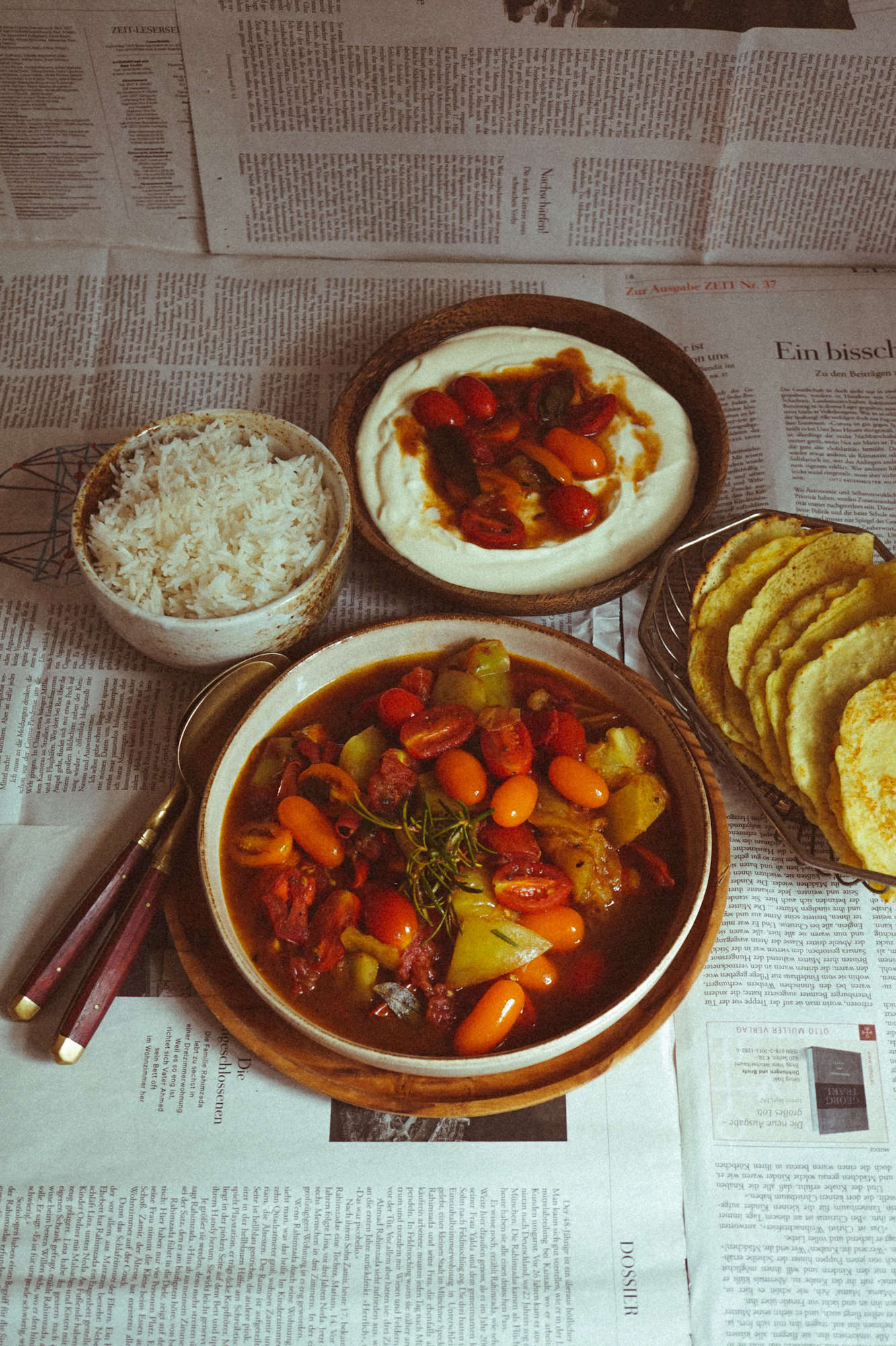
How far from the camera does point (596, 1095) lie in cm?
187

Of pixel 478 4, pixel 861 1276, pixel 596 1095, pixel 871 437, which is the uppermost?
pixel 478 4

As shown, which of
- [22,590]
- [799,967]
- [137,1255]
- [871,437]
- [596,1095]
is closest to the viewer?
[137,1255]

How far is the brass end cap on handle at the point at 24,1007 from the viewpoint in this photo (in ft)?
5.97

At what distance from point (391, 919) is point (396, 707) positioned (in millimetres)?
430

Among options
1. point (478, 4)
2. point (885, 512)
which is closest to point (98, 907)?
point (885, 512)

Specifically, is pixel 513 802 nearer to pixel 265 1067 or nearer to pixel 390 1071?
pixel 390 1071

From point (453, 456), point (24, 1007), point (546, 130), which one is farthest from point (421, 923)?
point (546, 130)

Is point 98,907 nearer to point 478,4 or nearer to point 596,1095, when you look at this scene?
point 596,1095

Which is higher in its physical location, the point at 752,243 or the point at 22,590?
the point at 752,243

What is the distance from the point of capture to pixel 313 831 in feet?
5.96

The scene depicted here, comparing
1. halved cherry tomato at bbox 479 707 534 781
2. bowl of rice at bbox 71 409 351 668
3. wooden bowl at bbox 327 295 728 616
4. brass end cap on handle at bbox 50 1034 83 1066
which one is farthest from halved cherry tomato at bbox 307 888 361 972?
wooden bowl at bbox 327 295 728 616

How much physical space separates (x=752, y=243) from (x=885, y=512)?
1.00m

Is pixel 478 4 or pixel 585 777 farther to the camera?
pixel 478 4

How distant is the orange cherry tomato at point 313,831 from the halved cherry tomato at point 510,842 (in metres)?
0.28
